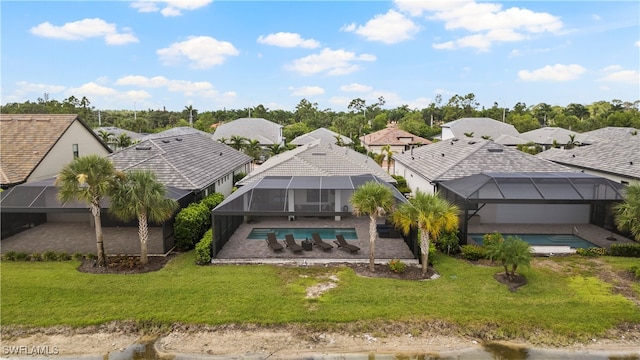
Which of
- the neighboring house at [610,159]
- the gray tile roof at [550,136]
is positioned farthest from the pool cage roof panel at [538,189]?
the gray tile roof at [550,136]

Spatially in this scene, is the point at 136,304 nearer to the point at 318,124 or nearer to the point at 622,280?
the point at 622,280

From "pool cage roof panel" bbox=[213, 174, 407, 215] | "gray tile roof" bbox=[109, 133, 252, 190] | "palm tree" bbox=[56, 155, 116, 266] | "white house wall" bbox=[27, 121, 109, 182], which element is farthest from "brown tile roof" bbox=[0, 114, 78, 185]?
"pool cage roof panel" bbox=[213, 174, 407, 215]

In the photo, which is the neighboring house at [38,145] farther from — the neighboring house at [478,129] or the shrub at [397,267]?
the neighboring house at [478,129]

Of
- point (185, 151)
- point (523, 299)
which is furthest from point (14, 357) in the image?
point (185, 151)

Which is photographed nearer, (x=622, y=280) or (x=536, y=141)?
(x=622, y=280)

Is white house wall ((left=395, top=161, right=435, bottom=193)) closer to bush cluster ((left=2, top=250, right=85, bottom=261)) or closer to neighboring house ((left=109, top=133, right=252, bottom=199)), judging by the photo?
neighboring house ((left=109, top=133, right=252, bottom=199))

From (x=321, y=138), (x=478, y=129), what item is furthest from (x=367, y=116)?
(x=321, y=138)
